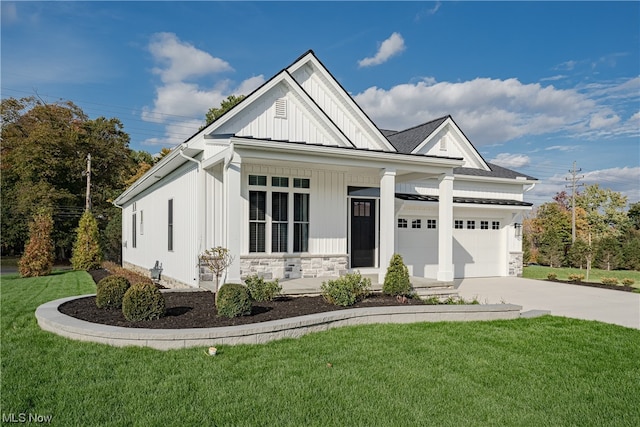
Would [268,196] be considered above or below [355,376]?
above

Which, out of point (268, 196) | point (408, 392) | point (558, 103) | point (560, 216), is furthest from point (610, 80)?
point (560, 216)

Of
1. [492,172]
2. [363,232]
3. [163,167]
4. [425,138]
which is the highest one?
[425,138]

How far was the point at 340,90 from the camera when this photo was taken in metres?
12.3

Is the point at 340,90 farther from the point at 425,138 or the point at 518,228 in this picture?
the point at 518,228

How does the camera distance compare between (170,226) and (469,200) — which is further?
(469,200)

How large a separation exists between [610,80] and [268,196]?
10.9 meters

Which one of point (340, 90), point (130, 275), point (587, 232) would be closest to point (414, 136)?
point (340, 90)

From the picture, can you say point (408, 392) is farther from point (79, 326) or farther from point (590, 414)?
point (79, 326)

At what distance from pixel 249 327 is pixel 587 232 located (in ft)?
95.1

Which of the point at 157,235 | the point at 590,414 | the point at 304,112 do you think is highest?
the point at 304,112

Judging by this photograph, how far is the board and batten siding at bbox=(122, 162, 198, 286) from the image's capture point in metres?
10.8

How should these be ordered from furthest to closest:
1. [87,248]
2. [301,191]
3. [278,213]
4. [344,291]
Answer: [87,248] < [301,191] < [278,213] < [344,291]

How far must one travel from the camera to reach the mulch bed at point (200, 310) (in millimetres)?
6098

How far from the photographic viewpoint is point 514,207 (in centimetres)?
1552
